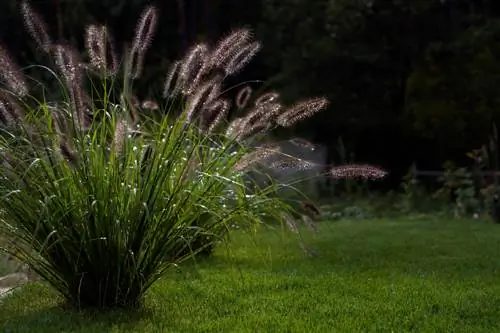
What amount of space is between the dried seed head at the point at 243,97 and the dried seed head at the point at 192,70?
1102 millimetres

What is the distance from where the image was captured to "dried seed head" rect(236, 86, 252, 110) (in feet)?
17.8

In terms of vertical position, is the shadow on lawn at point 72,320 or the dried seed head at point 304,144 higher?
the dried seed head at point 304,144

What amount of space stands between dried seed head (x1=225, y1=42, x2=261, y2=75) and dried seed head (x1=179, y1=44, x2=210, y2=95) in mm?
110

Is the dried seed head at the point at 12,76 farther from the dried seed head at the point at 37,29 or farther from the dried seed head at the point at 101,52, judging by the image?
the dried seed head at the point at 101,52

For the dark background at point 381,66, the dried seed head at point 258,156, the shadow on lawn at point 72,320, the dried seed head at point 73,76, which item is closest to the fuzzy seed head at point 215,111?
the dried seed head at point 258,156

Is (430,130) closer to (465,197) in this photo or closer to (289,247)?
(465,197)

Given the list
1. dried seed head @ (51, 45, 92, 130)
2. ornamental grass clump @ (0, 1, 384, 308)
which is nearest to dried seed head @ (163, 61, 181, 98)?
ornamental grass clump @ (0, 1, 384, 308)

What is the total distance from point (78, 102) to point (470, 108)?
1130cm

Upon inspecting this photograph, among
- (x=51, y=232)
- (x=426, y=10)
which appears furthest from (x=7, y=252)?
(x=426, y=10)

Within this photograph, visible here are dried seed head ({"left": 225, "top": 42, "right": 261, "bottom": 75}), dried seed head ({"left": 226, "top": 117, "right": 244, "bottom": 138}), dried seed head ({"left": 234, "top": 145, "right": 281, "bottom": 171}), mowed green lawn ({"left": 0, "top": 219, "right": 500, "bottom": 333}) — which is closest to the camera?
mowed green lawn ({"left": 0, "top": 219, "right": 500, "bottom": 333})

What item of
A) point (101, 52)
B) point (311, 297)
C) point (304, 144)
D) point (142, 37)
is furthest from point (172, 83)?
point (311, 297)

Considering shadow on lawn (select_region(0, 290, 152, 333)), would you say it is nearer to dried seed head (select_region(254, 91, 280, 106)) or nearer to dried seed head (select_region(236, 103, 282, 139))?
dried seed head (select_region(236, 103, 282, 139))

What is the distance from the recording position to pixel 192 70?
4234 millimetres

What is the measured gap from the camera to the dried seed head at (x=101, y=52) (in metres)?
4.12
